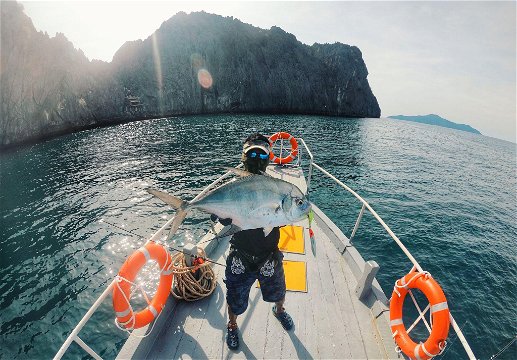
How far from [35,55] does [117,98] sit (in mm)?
19745

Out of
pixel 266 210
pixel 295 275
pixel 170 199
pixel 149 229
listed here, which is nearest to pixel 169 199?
pixel 170 199

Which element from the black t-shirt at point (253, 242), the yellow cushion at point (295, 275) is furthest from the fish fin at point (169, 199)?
→ the yellow cushion at point (295, 275)

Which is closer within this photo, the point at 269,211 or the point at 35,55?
the point at 269,211

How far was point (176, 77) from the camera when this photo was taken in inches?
3408

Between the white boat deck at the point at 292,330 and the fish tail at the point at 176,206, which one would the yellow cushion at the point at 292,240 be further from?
the fish tail at the point at 176,206

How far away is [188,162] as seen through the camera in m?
27.9

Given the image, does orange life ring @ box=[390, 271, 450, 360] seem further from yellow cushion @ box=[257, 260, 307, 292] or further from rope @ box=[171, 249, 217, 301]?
rope @ box=[171, 249, 217, 301]

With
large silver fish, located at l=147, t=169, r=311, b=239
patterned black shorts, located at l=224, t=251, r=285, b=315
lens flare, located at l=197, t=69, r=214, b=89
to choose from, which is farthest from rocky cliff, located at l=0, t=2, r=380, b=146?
large silver fish, located at l=147, t=169, r=311, b=239

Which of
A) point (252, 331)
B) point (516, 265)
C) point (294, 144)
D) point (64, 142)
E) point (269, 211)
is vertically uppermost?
point (269, 211)

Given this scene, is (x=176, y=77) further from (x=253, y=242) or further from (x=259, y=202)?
(x=259, y=202)

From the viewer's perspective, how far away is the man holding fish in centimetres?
302

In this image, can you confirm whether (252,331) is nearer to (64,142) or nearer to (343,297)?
(343,297)

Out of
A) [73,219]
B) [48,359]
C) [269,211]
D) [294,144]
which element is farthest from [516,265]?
[73,219]

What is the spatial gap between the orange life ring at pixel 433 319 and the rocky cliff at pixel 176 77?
50217mm
